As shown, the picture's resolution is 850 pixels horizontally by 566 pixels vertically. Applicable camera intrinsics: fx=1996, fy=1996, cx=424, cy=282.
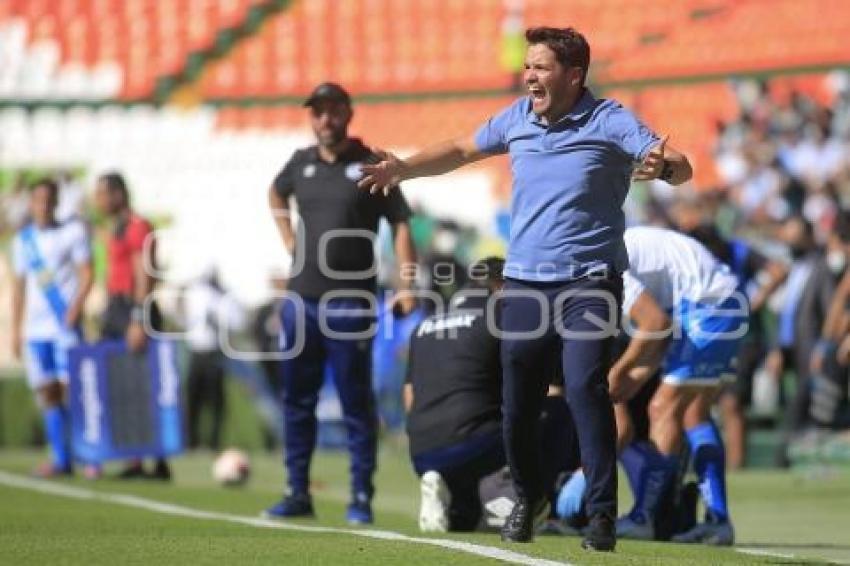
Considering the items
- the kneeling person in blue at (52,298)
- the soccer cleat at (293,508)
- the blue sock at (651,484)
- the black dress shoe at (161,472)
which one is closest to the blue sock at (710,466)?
the blue sock at (651,484)

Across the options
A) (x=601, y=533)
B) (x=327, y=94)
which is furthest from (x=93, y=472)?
(x=601, y=533)

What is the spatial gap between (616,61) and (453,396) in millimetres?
14645

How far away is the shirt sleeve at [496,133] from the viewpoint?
7.70m

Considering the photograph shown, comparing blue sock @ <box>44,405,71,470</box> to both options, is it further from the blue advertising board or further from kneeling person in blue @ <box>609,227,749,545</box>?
kneeling person in blue @ <box>609,227,749,545</box>

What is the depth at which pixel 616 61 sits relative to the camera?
77.5 feet

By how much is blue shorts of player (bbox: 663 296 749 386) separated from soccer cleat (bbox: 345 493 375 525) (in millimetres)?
1673

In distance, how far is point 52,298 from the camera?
573 inches

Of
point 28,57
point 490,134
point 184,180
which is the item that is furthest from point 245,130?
point 490,134

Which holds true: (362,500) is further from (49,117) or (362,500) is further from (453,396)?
(49,117)

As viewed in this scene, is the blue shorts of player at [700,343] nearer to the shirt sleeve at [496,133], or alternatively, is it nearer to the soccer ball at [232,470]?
the shirt sleeve at [496,133]

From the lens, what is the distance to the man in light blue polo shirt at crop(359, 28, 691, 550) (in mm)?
7395

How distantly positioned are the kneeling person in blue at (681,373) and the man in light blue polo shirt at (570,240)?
5.37ft

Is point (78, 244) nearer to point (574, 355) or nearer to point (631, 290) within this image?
point (631, 290)

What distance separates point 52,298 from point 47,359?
481 millimetres
